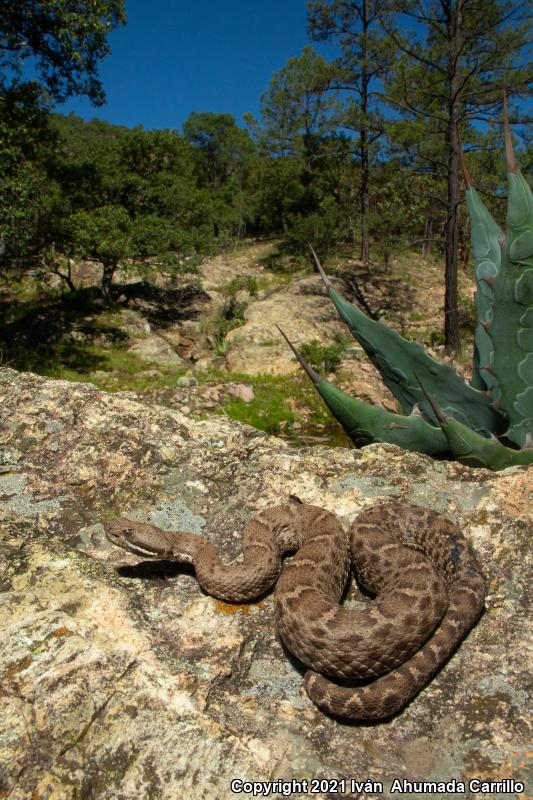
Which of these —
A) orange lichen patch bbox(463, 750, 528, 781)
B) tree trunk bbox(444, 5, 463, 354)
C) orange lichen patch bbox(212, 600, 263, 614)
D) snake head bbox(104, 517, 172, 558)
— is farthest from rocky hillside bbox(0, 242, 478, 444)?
orange lichen patch bbox(463, 750, 528, 781)

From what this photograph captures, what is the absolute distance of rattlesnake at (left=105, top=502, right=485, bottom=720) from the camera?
240 cm

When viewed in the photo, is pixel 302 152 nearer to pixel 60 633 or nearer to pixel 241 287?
pixel 241 287

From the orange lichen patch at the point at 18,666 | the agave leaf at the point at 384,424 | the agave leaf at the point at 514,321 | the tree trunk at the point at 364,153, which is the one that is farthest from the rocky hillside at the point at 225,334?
the orange lichen patch at the point at 18,666

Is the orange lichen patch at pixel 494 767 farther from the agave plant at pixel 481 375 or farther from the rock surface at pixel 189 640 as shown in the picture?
the agave plant at pixel 481 375

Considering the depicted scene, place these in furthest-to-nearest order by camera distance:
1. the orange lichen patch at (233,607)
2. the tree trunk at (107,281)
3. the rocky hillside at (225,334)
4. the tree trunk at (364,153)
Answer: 1. the tree trunk at (364,153)
2. the tree trunk at (107,281)
3. the rocky hillside at (225,334)
4. the orange lichen patch at (233,607)

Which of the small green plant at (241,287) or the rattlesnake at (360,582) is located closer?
the rattlesnake at (360,582)

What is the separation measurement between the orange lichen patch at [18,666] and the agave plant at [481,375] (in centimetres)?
233

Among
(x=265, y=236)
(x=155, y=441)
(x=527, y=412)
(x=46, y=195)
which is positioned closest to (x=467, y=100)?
(x=46, y=195)

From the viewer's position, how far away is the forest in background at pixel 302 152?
1452cm

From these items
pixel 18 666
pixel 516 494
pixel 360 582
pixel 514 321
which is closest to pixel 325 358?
pixel 514 321

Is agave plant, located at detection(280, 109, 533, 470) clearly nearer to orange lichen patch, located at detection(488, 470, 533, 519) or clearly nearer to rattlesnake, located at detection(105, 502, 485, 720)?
orange lichen patch, located at detection(488, 470, 533, 519)

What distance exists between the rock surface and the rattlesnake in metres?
0.10

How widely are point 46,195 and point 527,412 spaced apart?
18.3 meters

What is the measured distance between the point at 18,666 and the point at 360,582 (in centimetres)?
186
